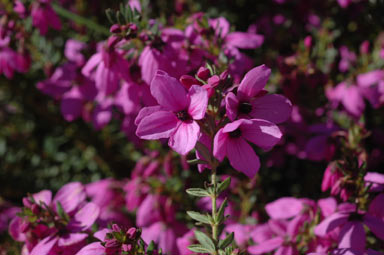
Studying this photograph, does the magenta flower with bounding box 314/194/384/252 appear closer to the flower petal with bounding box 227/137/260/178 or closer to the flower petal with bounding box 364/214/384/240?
the flower petal with bounding box 364/214/384/240

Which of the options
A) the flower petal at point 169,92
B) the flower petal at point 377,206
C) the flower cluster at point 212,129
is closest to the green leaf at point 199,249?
the flower cluster at point 212,129

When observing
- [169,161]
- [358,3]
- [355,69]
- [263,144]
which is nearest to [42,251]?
[263,144]

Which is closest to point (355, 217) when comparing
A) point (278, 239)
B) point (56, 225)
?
point (278, 239)

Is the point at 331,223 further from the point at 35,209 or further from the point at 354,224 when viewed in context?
the point at 35,209

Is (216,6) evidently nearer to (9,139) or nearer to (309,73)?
(309,73)

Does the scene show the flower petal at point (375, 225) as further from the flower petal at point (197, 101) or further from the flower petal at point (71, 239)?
the flower petal at point (71, 239)

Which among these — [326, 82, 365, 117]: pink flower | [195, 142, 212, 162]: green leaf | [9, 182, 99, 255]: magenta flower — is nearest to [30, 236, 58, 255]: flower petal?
[9, 182, 99, 255]: magenta flower
